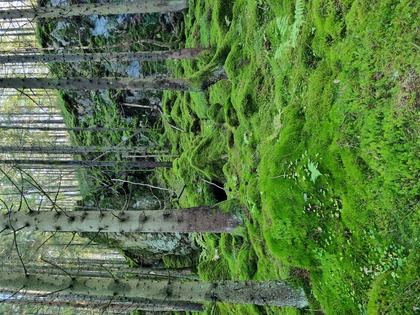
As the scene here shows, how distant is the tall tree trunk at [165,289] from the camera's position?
436 cm

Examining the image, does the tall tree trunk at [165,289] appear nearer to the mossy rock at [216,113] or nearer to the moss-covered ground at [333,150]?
the moss-covered ground at [333,150]

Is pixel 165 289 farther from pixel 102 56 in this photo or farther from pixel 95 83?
pixel 102 56

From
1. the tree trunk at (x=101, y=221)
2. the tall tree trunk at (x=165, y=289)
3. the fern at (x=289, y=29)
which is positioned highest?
the fern at (x=289, y=29)

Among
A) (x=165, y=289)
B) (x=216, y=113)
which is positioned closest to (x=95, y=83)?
(x=216, y=113)

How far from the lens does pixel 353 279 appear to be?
355cm

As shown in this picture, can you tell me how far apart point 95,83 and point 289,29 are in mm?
3442

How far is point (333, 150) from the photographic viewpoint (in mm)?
3734

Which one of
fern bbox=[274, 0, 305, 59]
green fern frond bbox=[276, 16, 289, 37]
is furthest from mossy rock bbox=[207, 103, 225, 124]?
green fern frond bbox=[276, 16, 289, 37]

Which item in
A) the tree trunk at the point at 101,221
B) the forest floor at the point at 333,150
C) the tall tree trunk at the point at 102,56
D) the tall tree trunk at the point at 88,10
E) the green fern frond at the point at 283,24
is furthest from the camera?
the tall tree trunk at the point at 88,10

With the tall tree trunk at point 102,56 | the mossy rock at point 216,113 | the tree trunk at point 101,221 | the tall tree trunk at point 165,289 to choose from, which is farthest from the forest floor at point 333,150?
the tall tree trunk at point 102,56

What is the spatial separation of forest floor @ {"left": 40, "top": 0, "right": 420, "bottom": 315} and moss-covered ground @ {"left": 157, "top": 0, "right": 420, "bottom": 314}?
0.04 ft

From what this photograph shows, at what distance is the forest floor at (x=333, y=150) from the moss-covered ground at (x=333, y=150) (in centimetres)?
1

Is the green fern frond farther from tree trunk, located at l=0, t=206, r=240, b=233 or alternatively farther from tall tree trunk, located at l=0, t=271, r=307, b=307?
tall tree trunk, located at l=0, t=271, r=307, b=307

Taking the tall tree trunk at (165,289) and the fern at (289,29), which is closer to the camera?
the tall tree trunk at (165,289)
